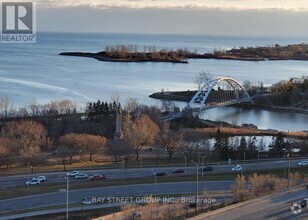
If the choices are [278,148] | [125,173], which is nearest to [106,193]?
[125,173]

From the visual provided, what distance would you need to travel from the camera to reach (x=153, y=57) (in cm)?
7350

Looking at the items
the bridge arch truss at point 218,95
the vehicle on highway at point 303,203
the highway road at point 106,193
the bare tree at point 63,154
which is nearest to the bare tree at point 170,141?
the bare tree at point 63,154

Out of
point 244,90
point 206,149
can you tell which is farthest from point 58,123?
point 244,90

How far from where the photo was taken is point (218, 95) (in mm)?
38531

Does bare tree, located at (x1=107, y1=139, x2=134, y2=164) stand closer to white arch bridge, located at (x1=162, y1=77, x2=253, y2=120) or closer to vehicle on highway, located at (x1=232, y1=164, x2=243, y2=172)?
vehicle on highway, located at (x1=232, y1=164, x2=243, y2=172)

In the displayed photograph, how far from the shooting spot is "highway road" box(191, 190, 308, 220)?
1141 centimetres

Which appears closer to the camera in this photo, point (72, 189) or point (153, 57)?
point (72, 189)

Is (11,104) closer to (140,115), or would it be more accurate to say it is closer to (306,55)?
(140,115)

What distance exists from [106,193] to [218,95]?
25.3 m

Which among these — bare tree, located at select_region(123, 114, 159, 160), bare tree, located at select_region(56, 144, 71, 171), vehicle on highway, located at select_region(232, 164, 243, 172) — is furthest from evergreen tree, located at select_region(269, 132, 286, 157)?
bare tree, located at select_region(56, 144, 71, 171)

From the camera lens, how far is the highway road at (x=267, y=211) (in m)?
11.4

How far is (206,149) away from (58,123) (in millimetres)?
7024

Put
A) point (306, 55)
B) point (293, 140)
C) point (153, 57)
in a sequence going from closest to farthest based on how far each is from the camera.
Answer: point (293, 140) → point (153, 57) → point (306, 55)

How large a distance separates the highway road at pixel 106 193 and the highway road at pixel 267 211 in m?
2.28
